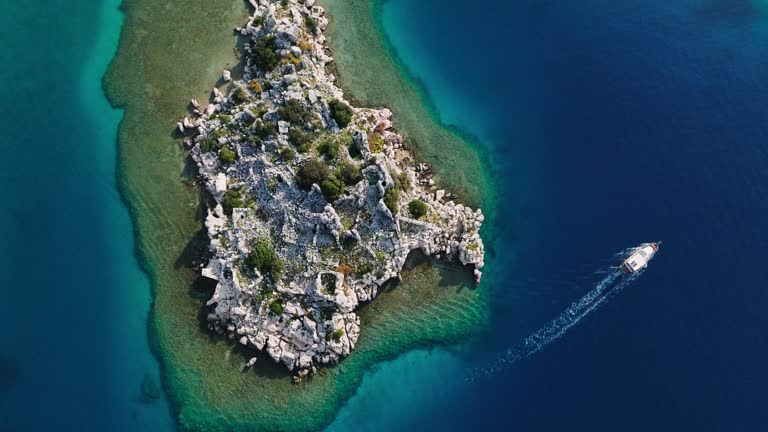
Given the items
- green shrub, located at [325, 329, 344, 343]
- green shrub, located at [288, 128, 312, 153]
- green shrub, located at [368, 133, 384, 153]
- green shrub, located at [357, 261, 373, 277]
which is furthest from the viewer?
green shrub, located at [368, 133, 384, 153]

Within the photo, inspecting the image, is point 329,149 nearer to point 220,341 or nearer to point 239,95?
point 239,95

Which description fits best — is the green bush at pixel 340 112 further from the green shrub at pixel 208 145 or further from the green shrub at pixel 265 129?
the green shrub at pixel 208 145

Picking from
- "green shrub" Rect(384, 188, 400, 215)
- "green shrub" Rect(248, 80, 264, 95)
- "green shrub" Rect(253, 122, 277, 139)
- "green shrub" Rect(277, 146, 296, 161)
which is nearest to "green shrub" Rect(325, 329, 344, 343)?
"green shrub" Rect(384, 188, 400, 215)

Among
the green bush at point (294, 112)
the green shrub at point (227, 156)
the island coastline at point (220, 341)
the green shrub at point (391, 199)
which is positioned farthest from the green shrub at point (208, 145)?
the green shrub at point (391, 199)

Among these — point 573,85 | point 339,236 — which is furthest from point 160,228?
point 573,85

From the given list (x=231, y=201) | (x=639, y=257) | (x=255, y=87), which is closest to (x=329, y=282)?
(x=231, y=201)

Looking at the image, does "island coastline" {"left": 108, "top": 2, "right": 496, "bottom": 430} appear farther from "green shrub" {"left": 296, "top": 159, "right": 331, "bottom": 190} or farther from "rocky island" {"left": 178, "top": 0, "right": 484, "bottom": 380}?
"green shrub" {"left": 296, "top": 159, "right": 331, "bottom": 190}
